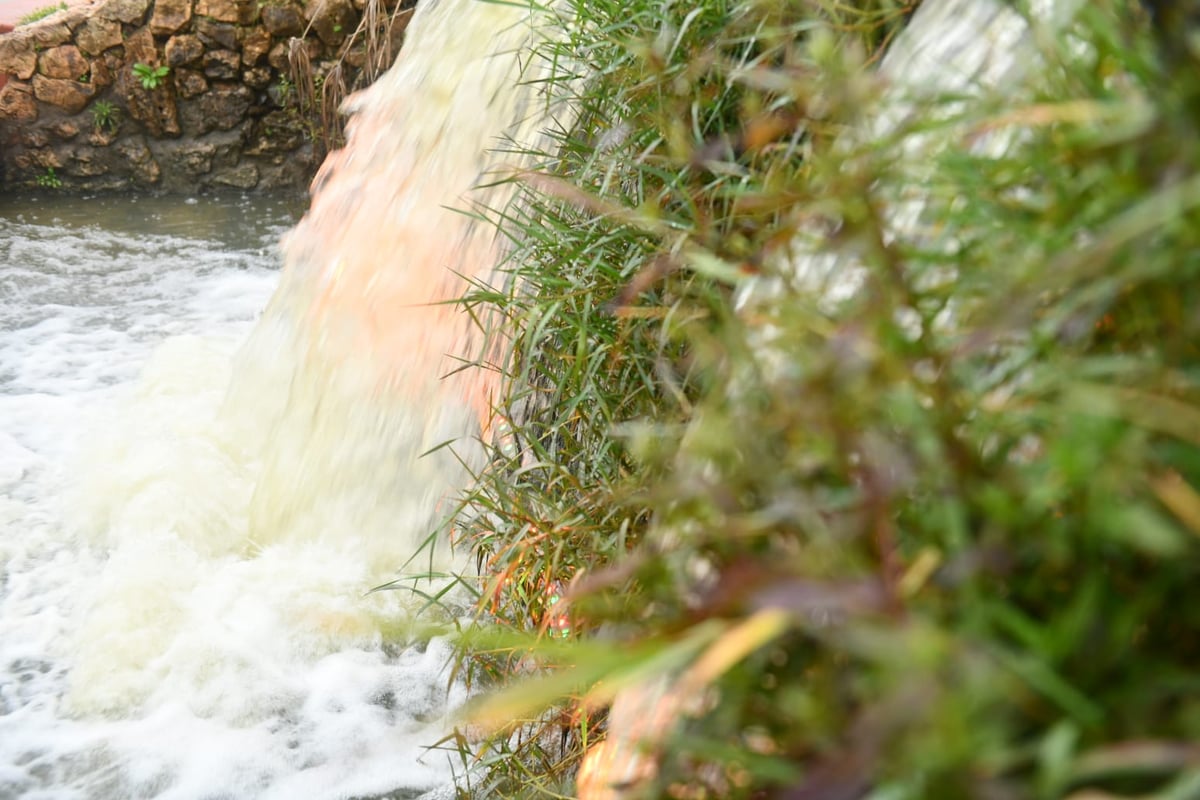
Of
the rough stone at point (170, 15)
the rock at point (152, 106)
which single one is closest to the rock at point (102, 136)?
the rock at point (152, 106)

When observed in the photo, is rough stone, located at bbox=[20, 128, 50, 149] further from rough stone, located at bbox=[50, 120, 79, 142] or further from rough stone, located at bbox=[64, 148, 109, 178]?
rough stone, located at bbox=[64, 148, 109, 178]

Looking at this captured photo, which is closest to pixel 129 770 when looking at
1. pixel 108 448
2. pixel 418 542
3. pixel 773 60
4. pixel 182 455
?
pixel 418 542

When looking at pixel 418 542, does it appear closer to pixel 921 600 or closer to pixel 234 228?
pixel 921 600

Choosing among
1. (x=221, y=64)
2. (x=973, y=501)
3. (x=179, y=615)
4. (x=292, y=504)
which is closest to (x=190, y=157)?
(x=221, y=64)

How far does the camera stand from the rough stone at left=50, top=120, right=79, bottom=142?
7.56 m

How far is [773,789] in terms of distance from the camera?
2.94ft

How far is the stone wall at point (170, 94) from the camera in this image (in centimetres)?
728

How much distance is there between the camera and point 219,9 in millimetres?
7277

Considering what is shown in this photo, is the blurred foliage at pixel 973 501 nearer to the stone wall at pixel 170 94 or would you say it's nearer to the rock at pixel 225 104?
the stone wall at pixel 170 94

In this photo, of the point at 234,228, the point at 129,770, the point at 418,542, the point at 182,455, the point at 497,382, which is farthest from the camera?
the point at 234,228

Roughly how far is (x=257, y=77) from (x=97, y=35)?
1127mm

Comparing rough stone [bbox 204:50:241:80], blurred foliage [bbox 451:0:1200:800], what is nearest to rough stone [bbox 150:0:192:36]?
rough stone [bbox 204:50:241:80]

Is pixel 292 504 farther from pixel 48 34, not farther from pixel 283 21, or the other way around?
pixel 48 34

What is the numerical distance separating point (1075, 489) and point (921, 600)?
0.49ft
